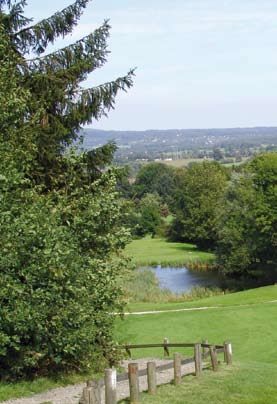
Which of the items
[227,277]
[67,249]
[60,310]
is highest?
[67,249]

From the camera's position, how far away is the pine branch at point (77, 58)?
671 inches

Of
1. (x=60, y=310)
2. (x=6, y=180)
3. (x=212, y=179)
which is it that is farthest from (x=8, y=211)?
(x=212, y=179)

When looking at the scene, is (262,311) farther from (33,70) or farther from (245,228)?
(245,228)

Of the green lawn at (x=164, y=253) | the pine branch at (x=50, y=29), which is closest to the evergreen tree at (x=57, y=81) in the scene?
the pine branch at (x=50, y=29)

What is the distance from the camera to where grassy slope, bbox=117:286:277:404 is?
14844 mm

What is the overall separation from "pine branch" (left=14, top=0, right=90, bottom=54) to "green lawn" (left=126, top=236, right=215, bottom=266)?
46201 mm

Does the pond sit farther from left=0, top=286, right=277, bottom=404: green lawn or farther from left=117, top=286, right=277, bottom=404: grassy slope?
left=117, top=286, right=277, bottom=404: grassy slope

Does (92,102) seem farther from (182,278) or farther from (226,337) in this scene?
(182,278)

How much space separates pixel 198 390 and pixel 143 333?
43.1 feet

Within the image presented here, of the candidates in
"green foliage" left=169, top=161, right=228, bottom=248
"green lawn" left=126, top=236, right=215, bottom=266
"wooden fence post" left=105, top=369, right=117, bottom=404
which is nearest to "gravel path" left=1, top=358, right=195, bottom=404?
A: "wooden fence post" left=105, top=369, right=117, bottom=404

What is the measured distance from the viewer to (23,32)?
675 inches

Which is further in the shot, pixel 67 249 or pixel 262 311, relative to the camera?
pixel 262 311

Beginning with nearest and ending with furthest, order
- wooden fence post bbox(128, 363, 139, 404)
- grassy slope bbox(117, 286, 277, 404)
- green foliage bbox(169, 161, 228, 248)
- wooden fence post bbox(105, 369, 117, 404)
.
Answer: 1. wooden fence post bbox(105, 369, 117, 404)
2. wooden fence post bbox(128, 363, 139, 404)
3. grassy slope bbox(117, 286, 277, 404)
4. green foliage bbox(169, 161, 228, 248)

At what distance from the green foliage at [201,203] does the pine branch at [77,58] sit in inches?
2478
